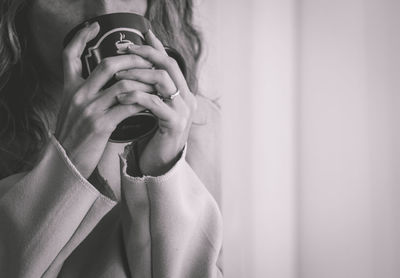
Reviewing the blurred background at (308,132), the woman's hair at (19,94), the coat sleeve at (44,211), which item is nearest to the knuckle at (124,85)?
the coat sleeve at (44,211)

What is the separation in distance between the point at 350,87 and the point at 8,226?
0.81 meters

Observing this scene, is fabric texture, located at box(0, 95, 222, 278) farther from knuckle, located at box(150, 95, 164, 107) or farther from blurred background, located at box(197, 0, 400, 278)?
blurred background, located at box(197, 0, 400, 278)

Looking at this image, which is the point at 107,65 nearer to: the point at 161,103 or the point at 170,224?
the point at 161,103

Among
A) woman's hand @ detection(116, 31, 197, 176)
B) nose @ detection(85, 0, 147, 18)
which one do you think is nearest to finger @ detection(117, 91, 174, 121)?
woman's hand @ detection(116, 31, 197, 176)

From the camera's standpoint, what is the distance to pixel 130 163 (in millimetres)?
716

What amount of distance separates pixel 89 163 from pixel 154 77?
0.14 metres

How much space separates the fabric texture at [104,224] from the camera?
24.4 inches

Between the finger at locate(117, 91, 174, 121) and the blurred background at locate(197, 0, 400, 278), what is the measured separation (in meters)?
0.52

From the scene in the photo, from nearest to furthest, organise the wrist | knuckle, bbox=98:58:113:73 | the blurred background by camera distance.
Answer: knuckle, bbox=98:58:113:73 → the wrist → the blurred background

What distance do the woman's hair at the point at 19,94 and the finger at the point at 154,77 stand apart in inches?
12.4

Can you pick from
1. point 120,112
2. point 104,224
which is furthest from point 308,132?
point 120,112

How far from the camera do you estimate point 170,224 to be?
69 cm

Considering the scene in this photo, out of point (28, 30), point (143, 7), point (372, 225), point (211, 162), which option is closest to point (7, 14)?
point (28, 30)

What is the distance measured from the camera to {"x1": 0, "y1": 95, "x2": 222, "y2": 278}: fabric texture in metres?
0.62
